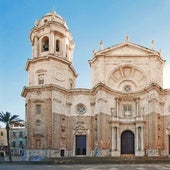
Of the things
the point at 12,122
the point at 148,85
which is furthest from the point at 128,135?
the point at 12,122

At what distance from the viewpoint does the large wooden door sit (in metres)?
53.8

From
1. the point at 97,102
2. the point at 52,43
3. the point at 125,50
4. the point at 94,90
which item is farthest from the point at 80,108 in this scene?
the point at 125,50

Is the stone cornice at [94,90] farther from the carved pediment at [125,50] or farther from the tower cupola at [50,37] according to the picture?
the carved pediment at [125,50]

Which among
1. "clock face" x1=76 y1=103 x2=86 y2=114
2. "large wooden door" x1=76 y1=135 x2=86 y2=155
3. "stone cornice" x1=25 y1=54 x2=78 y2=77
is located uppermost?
"stone cornice" x1=25 y1=54 x2=78 y2=77

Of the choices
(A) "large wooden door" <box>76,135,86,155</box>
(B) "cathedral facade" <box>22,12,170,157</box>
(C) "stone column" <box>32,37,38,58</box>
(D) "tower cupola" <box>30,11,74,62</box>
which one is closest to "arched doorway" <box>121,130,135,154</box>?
(B) "cathedral facade" <box>22,12,170,157</box>

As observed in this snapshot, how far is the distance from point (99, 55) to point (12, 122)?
53.0 ft

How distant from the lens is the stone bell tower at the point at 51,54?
177 feet

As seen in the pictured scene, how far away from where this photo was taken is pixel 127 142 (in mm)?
54281

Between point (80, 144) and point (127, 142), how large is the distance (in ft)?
22.8

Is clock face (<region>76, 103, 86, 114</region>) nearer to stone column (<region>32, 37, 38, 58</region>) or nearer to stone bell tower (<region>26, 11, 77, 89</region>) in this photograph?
stone bell tower (<region>26, 11, 77, 89</region>)

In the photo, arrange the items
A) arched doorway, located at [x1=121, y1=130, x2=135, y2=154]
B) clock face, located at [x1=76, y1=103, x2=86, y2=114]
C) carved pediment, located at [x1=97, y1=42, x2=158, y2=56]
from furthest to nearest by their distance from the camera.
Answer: carved pediment, located at [x1=97, y1=42, x2=158, y2=56] → clock face, located at [x1=76, y1=103, x2=86, y2=114] → arched doorway, located at [x1=121, y1=130, x2=135, y2=154]

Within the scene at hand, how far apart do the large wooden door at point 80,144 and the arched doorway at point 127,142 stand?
564 centimetres

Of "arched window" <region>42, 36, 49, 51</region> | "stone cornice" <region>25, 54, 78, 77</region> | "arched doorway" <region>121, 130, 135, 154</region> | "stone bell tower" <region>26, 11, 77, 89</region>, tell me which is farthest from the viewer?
"arched window" <region>42, 36, 49, 51</region>

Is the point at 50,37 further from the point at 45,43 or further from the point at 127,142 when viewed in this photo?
the point at 127,142
